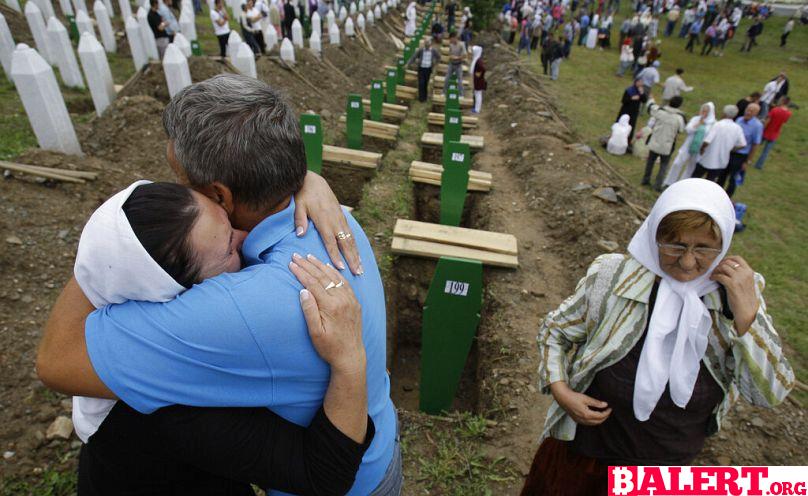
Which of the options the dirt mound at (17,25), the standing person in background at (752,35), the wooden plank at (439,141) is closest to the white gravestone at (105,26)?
the dirt mound at (17,25)

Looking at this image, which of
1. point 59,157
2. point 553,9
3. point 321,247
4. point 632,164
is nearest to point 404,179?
point 59,157

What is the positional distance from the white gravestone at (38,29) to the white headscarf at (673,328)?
11.2 metres

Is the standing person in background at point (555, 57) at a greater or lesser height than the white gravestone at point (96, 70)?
lesser

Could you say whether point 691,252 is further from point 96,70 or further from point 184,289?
point 96,70

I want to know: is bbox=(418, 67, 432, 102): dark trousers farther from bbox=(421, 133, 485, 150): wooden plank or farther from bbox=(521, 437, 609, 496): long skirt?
bbox=(521, 437, 609, 496): long skirt

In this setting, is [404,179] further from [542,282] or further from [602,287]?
[602,287]

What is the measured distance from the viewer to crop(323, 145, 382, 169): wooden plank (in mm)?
7629

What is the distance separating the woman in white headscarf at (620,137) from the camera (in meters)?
10.2

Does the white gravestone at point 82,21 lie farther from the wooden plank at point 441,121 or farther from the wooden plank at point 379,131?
the wooden plank at point 441,121

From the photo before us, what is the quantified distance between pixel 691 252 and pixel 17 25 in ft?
46.8

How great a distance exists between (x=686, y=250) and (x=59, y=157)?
5880 mm

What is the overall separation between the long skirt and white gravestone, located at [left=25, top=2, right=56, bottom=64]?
442 inches

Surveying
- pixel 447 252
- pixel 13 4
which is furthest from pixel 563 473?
pixel 13 4

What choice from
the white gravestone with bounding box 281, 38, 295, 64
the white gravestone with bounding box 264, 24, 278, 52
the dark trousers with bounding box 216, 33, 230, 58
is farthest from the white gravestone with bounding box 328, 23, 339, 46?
the dark trousers with bounding box 216, 33, 230, 58
